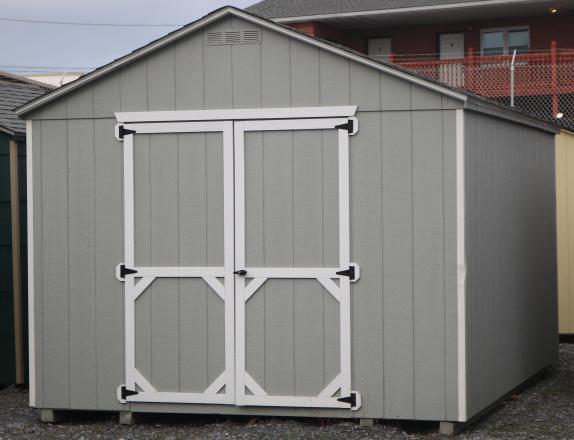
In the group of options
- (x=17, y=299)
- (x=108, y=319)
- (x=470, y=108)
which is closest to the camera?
(x=470, y=108)

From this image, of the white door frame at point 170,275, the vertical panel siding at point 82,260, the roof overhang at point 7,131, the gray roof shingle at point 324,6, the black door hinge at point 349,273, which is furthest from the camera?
the gray roof shingle at point 324,6

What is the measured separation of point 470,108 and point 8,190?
4938mm

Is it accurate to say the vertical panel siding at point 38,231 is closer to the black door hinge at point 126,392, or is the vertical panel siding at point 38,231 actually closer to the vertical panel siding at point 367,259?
the black door hinge at point 126,392

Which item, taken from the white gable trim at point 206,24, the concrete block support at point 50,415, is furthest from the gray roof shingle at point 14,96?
the concrete block support at point 50,415

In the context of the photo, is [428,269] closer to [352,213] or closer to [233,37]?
[352,213]

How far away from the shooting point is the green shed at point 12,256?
11180mm

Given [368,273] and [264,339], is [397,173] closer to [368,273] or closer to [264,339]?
[368,273]

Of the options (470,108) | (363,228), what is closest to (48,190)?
(363,228)

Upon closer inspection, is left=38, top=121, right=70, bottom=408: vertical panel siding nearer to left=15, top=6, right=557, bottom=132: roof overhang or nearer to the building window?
left=15, top=6, right=557, bottom=132: roof overhang

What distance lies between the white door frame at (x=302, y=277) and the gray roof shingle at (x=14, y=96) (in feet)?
10.8

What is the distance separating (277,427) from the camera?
866cm

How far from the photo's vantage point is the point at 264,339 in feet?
29.3

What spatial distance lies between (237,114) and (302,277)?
1.38 metres

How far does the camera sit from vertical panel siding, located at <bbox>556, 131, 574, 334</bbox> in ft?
45.9
